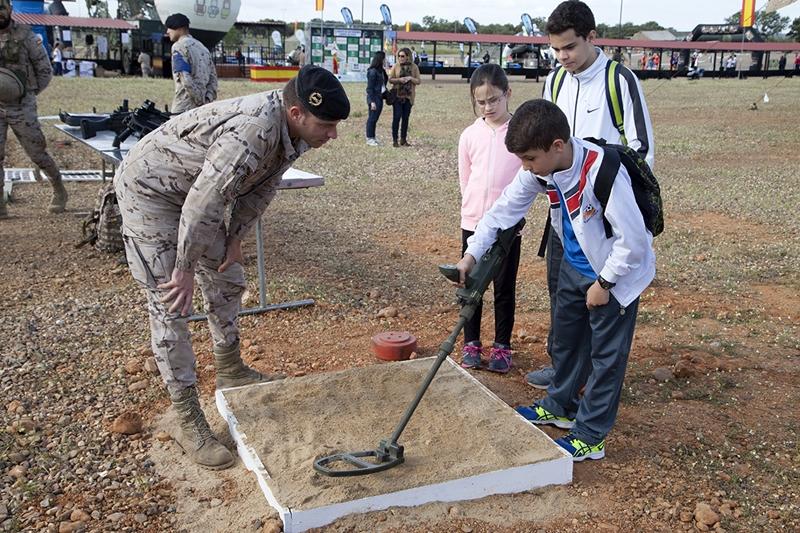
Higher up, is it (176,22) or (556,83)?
(176,22)

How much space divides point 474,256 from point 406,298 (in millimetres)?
2331

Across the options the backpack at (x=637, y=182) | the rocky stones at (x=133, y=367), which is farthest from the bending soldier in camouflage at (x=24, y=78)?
the backpack at (x=637, y=182)

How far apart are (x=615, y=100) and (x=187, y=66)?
16.3 feet

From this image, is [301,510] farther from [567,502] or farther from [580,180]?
[580,180]

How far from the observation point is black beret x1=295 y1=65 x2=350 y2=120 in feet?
8.81

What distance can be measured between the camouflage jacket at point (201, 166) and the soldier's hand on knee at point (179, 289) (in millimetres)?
38

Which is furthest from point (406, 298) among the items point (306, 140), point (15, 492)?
point (15, 492)

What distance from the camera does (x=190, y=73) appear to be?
7.16 meters

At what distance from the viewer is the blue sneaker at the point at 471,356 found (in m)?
4.11

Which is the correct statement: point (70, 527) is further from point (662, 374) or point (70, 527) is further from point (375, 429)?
point (662, 374)

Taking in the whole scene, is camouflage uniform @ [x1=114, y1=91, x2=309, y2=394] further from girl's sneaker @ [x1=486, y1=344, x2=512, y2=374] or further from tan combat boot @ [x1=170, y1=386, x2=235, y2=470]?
girl's sneaker @ [x1=486, y1=344, x2=512, y2=374]

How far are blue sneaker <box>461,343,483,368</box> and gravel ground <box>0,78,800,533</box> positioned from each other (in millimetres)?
79

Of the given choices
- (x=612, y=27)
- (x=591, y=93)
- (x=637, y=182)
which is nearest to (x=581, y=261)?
(x=637, y=182)

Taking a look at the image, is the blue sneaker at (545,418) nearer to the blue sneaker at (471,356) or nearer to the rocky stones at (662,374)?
the blue sneaker at (471,356)
